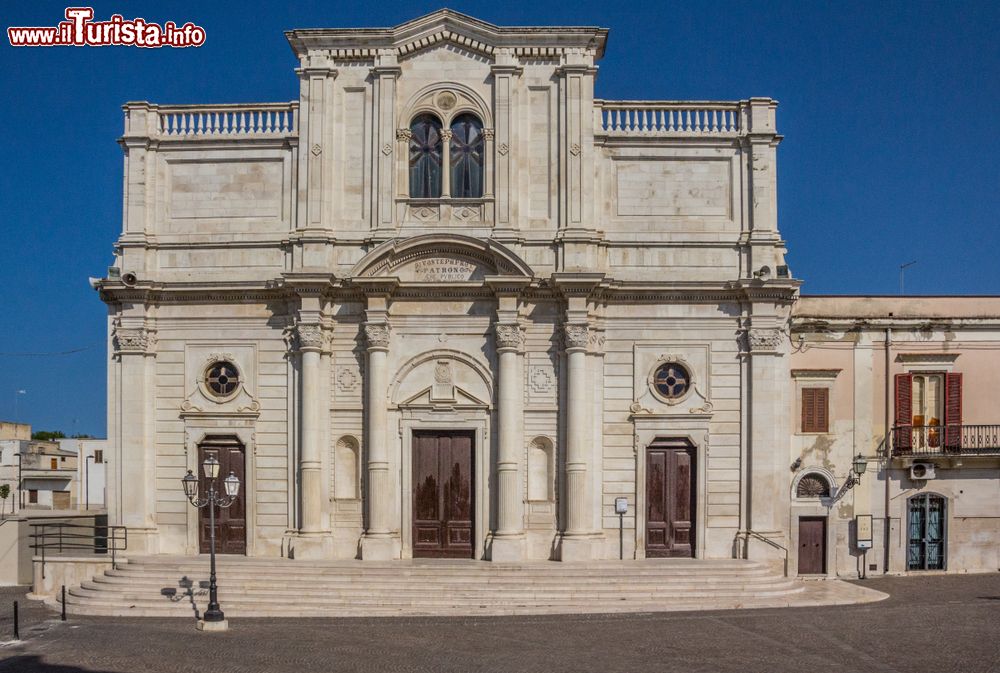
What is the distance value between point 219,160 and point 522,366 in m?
9.19

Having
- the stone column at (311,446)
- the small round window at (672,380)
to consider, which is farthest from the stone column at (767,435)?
the stone column at (311,446)

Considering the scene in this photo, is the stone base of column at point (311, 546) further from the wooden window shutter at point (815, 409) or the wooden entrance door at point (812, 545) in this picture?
the wooden window shutter at point (815, 409)

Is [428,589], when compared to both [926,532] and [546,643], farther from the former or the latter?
[926,532]

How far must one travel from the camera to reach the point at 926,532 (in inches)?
1099

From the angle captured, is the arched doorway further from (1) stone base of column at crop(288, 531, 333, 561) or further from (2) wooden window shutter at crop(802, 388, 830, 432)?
(1) stone base of column at crop(288, 531, 333, 561)

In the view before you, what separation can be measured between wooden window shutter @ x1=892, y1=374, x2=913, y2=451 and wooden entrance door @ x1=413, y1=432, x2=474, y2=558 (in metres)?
11.0

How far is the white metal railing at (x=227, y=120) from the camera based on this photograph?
27109mm

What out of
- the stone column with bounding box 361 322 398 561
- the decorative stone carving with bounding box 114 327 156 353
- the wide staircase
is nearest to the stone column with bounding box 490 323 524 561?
the wide staircase

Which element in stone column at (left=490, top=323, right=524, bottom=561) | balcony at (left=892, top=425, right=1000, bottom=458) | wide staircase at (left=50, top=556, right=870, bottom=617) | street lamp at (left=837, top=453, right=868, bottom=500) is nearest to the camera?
wide staircase at (left=50, top=556, right=870, bottom=617)

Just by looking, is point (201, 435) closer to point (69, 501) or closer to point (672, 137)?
point (672, 137)

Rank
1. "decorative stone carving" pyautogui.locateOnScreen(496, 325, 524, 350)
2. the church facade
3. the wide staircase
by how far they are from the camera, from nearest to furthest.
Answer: the wide staircase → "decorative stone carving" pyautogui.locateOnScreen(496, 325, 524, 350) → the church facade

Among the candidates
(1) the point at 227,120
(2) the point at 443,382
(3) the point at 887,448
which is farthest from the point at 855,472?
(1) the point at 227,120

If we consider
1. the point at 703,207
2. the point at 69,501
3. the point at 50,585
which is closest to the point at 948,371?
the point at 703,207

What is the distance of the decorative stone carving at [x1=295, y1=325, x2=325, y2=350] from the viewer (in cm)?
2609
